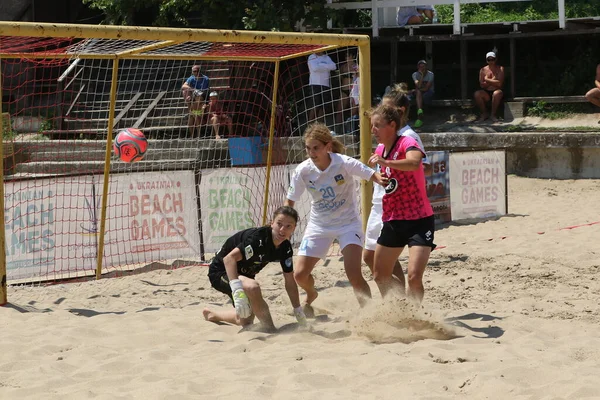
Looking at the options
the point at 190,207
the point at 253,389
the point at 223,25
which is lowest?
the point at 253,389

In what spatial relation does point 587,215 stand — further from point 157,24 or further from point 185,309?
point 157,24

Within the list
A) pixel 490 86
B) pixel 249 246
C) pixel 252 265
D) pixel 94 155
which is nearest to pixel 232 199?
pixel 252 265

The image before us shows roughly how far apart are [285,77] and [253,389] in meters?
12.5

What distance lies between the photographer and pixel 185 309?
25.7ft

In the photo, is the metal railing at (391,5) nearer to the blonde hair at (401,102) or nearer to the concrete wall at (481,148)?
the concrete wall at (481,148)

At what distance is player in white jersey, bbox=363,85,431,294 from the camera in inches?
270

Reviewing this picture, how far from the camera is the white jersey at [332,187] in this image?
709cm

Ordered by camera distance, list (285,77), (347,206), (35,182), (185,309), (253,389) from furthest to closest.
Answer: (285,77) < (35,182) < (185,309) < (347,206) < (253,389)

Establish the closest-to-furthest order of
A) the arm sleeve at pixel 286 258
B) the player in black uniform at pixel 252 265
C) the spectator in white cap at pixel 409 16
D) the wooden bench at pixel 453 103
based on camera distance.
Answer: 1. the player in black uniform at pixel 252 265
2. the arm sleeve at pixel 286 258
3. the wooden bench at pixel 453 103
4. the spectator in white cap at pixel 409 16

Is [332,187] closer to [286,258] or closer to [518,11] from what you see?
[286,258]

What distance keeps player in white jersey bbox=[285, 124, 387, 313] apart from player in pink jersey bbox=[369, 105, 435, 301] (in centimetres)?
39

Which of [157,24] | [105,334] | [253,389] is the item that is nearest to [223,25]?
[157,24]

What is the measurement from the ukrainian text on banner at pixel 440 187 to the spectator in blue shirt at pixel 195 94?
4.32 m

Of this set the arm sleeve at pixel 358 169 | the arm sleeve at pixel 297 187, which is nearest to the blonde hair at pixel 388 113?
the arm sleeve at pixel 358 169
